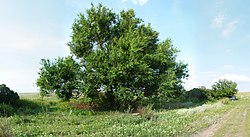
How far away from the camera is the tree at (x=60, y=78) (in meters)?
24.6

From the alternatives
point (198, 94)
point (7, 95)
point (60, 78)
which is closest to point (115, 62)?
point (60, 78)

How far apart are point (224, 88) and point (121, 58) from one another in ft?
98.5

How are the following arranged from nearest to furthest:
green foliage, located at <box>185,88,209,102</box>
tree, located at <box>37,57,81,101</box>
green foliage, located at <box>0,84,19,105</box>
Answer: green foliage, located at <box>0,84,19,105</box>, tree, located at <box>37,57,81,101</box>, green foliage, located at <box>185,88,209,102</box>

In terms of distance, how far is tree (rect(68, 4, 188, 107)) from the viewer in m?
23.9

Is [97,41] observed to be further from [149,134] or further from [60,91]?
[149,134]

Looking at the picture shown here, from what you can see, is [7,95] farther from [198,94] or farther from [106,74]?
[198,94]

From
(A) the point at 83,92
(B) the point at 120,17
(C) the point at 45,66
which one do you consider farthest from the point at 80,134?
(B) the point at 120,17

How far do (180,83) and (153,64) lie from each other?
15.7 ft

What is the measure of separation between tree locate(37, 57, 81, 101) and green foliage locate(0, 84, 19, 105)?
96.5 inches

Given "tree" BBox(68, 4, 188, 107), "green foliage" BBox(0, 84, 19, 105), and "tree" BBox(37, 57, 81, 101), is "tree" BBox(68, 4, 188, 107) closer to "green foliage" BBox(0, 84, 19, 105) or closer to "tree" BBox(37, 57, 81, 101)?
"tree" BBox(37, 57, 81, 101)

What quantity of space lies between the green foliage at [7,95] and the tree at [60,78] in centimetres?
245

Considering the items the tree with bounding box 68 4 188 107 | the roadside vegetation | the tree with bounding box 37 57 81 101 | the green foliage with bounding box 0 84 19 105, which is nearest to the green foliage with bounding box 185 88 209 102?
the tree with bounding box 68 4 188 107

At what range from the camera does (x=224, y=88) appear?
47.6 metres

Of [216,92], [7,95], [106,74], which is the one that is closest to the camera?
[7,95]
